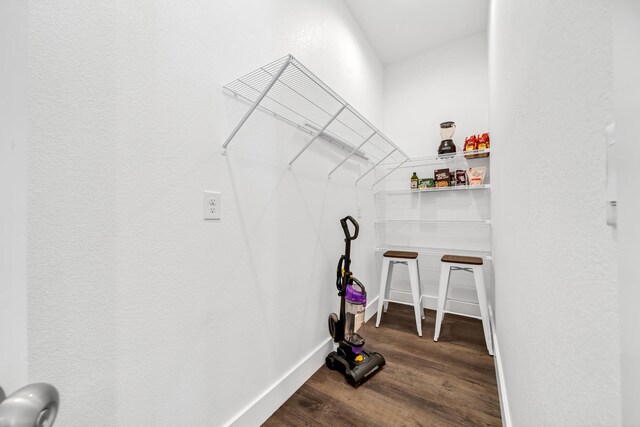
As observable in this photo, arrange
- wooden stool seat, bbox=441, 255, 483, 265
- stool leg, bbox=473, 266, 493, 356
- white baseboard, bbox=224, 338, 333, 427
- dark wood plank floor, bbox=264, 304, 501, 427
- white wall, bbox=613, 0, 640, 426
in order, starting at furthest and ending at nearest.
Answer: wooden stool seat, bbox=441, 255, 483, 265, stool leg, bbox=473, 266, 493, 356, dark wood plank floor, bbox=264, 304, 501, 427, white baseboard, bbox=224, 338, 333, 427, white wall, bbox=613, 0, 640, 426

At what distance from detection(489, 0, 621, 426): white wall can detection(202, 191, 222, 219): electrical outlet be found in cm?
116

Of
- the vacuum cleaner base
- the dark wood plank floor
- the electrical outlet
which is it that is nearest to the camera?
the electrical outlet

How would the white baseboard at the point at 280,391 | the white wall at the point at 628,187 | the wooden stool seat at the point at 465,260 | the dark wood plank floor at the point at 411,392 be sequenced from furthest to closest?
the wooden stool seat at the point at 465,260
the dark wood plank floor at the point at 411,392
the white baseboard at the point at 280,391
the white wall at the point at 628,187

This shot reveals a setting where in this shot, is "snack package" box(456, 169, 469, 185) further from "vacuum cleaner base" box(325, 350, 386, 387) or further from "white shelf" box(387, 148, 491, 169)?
"vacuum cleaner base" box(325, 350, 386, 387)

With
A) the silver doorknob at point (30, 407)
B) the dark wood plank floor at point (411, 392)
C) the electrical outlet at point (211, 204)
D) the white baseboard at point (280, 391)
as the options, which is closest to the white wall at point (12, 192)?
the silver doorknob at point (30, 407)

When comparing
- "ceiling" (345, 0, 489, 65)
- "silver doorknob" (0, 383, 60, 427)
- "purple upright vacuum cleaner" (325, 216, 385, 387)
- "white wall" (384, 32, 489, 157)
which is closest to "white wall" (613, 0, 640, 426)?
"silver doorknob" (0, 383, 60, 427)

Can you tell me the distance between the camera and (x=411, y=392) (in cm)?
158

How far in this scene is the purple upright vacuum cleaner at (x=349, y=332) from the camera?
1.74 m

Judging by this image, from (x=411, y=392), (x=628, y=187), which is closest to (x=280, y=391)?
(x=411, y=392)

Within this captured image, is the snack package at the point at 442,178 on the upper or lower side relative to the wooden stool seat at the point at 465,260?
upper

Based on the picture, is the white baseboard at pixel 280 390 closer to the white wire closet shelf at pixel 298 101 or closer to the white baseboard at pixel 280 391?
the white baseboard at pixel 280 391

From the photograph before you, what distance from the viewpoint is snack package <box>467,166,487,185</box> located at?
2.56 metres

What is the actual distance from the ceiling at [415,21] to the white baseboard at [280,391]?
3.15m

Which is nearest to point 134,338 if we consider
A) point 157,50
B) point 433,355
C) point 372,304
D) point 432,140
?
point 157,50
